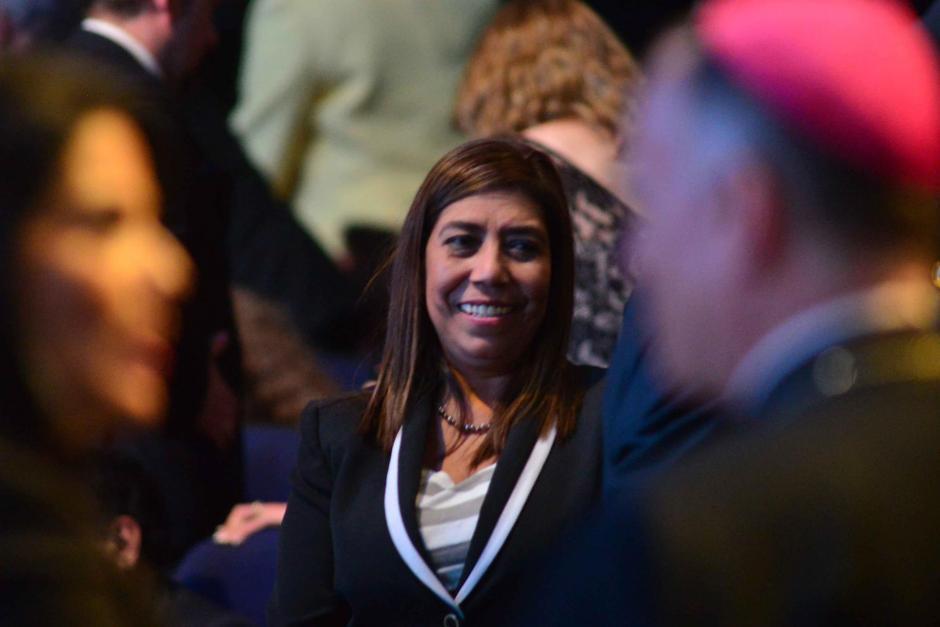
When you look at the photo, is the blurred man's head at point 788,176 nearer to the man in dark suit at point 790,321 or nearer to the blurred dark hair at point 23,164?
the man in dark suit at point 790,321

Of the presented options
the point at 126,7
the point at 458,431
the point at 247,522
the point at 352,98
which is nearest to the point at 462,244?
the point at 458,431

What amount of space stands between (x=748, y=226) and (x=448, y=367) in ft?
4.01

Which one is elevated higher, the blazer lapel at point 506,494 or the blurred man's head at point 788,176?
the blurred man's head at point 788,176

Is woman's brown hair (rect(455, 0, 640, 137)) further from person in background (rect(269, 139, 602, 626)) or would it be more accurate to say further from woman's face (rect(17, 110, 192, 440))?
woman's face (rect(17, 110, 192, 440))

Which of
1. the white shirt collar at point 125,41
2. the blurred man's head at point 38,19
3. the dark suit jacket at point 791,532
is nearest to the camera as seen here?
the dark suit jacket at point 791,532

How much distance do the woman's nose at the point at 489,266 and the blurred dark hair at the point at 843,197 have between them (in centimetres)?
111

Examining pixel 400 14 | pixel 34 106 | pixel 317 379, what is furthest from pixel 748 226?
pixel 400 14

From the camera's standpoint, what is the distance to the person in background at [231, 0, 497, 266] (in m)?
5.28

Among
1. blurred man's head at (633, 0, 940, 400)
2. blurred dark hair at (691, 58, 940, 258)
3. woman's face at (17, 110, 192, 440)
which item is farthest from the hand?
blurred dark hair at (691, 58, 940, 258)

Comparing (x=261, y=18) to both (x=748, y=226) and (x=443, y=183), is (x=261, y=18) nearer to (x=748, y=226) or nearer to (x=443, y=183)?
(x=443, y=183)

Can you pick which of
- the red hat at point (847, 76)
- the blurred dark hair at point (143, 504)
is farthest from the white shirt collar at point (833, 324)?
the blurred dark hair at point (143, 504)

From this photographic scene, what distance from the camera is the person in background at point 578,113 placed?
337 cm

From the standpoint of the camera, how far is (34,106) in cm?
172

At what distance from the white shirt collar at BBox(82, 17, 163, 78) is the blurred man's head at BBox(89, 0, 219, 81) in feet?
0.04
